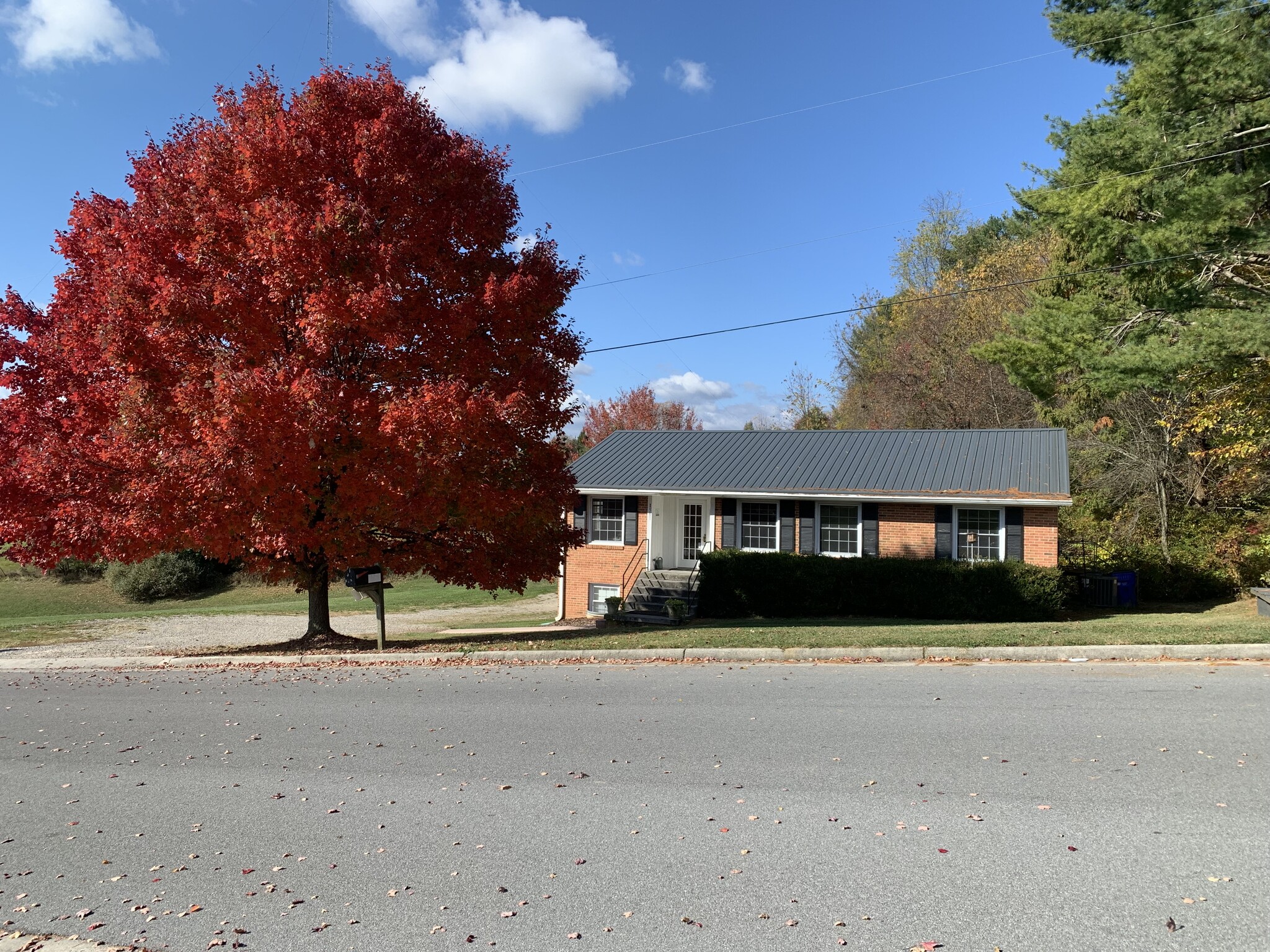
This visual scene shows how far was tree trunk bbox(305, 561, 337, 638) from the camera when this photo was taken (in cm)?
1584

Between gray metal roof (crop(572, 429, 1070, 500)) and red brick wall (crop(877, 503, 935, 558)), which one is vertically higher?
gray metal roof (crop(572, 429, 1070, 500))

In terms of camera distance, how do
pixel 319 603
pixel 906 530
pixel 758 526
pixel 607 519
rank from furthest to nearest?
1. pixel 607 519
2. pixel 758 526
3. pixel 906 530
4. pixel 319 603

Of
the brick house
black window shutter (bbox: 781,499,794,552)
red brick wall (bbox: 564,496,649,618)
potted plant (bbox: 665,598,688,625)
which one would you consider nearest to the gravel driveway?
red brick wall (bbox: 564,496,649,618)

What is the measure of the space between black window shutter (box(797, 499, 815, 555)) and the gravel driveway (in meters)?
8.35

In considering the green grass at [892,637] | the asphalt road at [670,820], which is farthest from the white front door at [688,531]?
the asphalt road at [670,820]

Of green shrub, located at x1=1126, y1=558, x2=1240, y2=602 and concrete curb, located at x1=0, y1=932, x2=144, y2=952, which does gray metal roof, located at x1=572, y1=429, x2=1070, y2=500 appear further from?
concrete curb, located at x1=0, y1=932, x2=144, y2=952

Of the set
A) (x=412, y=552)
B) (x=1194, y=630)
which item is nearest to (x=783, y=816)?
(x=1194, y=630)

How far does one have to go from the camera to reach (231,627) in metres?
23.7

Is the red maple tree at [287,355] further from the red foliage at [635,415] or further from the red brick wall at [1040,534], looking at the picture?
the red foliage at [635,415]

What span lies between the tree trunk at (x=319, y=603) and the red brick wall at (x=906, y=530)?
12.6m

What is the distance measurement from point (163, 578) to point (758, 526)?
91.5 ft

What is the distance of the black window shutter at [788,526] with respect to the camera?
22.1 m

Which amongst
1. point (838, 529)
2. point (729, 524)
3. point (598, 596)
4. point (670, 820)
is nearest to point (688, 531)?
point (729, 524)

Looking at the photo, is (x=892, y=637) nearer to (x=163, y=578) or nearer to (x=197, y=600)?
(x=197, y=600)
